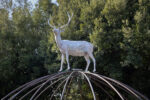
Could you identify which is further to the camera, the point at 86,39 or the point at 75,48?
the point at 86,39

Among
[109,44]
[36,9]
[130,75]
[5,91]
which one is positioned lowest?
[5,91]

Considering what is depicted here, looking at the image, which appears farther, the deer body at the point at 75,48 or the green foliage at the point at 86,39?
the green foliage at the point at 86,39

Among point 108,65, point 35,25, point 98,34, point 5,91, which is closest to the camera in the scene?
point 98,34

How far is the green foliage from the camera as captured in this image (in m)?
10.3

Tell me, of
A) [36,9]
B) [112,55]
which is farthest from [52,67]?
[36,9]

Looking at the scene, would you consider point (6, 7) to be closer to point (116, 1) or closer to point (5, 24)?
point (5, 24)

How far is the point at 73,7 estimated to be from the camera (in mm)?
12906

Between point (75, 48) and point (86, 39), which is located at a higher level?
point (86, 39)

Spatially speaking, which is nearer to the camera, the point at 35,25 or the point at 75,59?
the point at 75,59

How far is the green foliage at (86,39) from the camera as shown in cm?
1028

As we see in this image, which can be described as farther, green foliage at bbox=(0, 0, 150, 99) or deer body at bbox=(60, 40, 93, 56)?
green foliage at bbox=(0, 0, 150, 99)

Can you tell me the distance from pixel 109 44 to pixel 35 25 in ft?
21.6

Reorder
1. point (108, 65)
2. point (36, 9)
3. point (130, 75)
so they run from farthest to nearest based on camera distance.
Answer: point (36, 9)
point (130, 75)
point (108, 65)

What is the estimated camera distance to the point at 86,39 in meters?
11.9
